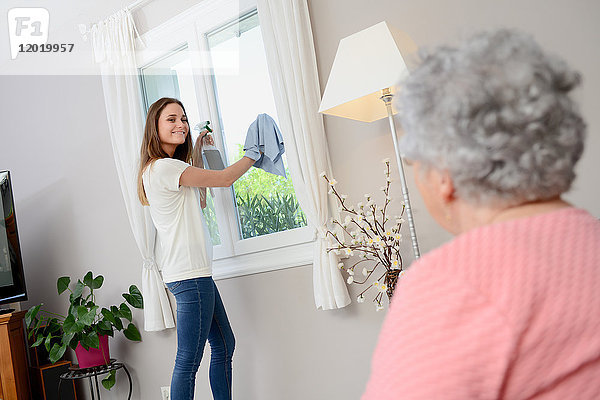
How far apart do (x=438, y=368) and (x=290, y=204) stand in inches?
91.1

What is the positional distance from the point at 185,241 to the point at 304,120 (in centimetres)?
78

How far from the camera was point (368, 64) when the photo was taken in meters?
2.09

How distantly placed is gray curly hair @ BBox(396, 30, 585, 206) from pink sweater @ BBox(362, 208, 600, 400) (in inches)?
2.4

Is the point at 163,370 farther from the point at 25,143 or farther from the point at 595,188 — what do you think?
the point at 595,188

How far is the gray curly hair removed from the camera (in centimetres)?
69

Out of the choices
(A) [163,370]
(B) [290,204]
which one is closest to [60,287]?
(A) [163,370]

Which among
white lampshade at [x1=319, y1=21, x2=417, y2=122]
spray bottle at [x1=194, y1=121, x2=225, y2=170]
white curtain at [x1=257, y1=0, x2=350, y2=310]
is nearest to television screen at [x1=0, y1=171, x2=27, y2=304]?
spray bottle at [x1=194, y1=121, x2=225, y2=170]

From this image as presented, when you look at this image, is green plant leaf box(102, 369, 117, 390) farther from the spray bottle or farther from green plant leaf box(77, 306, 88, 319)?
the spray bottle

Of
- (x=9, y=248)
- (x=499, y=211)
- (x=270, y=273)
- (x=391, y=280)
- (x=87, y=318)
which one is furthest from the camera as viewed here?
(x=9, y=248)

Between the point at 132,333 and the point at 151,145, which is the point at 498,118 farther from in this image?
the point at 132,333

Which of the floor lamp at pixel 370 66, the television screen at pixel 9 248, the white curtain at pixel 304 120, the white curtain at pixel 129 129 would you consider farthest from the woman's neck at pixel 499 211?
the television screen at pixel 9 248

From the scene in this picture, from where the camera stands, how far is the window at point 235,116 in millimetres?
2982

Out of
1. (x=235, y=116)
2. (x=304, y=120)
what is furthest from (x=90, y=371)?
(x=304, y=120)
